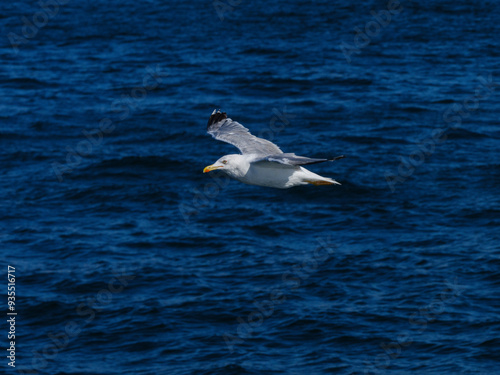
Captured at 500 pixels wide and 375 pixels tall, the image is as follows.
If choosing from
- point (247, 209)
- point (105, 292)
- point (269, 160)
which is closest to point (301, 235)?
point (247, 209)

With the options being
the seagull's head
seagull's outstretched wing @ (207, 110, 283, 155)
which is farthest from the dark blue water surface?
the seagull's head

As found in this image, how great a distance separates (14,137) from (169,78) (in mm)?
15892

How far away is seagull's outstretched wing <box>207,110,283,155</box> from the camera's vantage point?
2427 cm

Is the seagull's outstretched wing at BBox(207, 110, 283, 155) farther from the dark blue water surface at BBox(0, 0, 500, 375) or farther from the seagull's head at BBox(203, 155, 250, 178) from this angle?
the dark blue water surface at BBox(0, 0, 500, 375)

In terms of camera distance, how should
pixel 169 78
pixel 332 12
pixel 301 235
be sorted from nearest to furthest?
pixel 301 235 → pixel 169 78 → pixel 332 12

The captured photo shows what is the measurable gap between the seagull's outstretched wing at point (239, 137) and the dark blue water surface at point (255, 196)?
16041 millimetres

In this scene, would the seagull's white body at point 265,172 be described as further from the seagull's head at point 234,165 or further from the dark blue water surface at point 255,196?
the dark blue water surface at point 255,196

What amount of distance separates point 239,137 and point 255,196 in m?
28.3

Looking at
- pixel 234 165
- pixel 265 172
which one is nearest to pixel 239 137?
pixel 234 165

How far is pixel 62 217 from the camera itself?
169 ft

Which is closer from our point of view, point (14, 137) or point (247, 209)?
point (247, 209)

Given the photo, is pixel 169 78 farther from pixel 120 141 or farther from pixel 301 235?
pixel 301 235

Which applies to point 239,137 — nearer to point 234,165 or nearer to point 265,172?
point 234,165

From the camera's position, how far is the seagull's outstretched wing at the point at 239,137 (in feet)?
79.6
